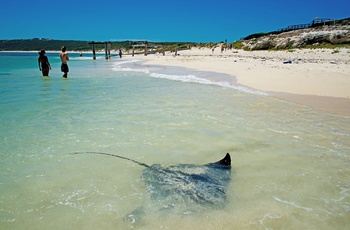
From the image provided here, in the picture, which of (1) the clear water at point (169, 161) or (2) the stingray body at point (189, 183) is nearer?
(1) the clear water at point (169, 161)

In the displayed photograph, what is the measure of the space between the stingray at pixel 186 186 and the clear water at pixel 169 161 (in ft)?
0.27

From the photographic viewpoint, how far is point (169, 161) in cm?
365

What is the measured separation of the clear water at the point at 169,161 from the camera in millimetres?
2371

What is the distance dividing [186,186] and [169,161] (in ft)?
3.01

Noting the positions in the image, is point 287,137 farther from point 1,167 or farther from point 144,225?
point 1,167

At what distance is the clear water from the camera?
2371 mm

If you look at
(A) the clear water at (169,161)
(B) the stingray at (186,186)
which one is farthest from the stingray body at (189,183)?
(A) the clear water at (169,161)

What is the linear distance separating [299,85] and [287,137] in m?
5.83

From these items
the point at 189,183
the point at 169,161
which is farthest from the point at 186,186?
the point at 169,161

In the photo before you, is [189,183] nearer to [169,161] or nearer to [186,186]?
[186,186]

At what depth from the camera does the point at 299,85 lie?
31.3 feet

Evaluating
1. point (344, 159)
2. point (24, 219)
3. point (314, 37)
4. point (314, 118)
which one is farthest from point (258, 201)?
point (314, 37)

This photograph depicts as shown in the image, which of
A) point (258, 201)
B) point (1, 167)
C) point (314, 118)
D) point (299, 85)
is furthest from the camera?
point (299, 85)

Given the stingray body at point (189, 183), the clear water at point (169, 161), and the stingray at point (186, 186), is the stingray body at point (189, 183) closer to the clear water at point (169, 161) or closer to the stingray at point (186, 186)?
the stingray at point (186, 186)
